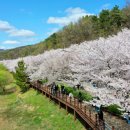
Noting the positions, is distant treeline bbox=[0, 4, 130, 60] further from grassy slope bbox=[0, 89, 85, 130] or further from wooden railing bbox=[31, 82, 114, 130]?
wooden railing bbox=[31, 82, 114, 130]

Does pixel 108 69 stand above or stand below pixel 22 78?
above

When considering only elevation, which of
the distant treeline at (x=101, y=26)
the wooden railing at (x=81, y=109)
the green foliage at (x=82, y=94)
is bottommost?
the wooden railing at (x=81, y=109)

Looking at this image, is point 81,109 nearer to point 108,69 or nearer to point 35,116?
point 108,69

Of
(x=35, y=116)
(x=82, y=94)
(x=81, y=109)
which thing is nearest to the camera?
(x=81, y=109)

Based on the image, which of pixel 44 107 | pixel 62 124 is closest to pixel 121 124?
pixel 62 124

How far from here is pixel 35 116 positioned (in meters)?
48.9

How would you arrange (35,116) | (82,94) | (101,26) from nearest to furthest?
(82,94) → (35,116) → (101,26)

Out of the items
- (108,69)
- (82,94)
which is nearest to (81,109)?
(82,94)

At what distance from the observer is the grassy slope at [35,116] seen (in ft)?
136

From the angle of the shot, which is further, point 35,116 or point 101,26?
point 101,26

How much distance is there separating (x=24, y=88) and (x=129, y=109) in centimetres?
5511

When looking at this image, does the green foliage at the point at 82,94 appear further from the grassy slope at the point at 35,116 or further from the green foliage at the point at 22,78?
the green foliage at the point at 22,78

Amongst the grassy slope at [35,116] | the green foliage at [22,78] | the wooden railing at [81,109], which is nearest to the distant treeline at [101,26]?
the green foliage at [22,78]

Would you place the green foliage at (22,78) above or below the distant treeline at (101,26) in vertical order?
below
